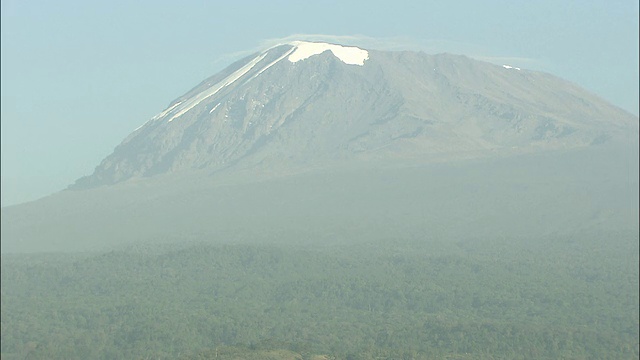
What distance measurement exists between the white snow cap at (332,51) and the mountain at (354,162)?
378mm

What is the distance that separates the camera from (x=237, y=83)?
153 meters

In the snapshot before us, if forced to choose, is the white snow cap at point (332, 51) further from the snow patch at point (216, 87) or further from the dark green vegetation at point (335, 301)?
the dark green vegetation at point (335, 301)

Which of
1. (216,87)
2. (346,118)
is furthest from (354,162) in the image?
(216,87)

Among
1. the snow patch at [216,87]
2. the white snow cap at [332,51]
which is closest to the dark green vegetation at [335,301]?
the snow patch at [216,87]

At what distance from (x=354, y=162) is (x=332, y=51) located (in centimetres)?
3014

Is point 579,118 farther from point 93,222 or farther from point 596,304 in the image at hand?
point 596,304

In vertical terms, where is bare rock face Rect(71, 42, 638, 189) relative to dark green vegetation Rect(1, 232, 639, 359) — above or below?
above

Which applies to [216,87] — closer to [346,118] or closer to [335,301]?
[346,118]

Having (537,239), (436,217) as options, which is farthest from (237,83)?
(537,239)

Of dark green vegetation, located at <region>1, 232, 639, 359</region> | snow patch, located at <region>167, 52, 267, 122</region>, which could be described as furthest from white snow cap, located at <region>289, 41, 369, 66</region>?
dark green vegetation, located at <region>1, 232, 639, 359</region>

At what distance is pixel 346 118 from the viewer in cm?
14800

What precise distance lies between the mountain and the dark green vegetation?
1148cm

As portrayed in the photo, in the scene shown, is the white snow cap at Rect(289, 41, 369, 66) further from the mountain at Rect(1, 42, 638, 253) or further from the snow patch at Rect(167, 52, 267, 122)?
the snow patch at Rect(167, 52, 267, 122)

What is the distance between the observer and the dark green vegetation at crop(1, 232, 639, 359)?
57.2 metres
